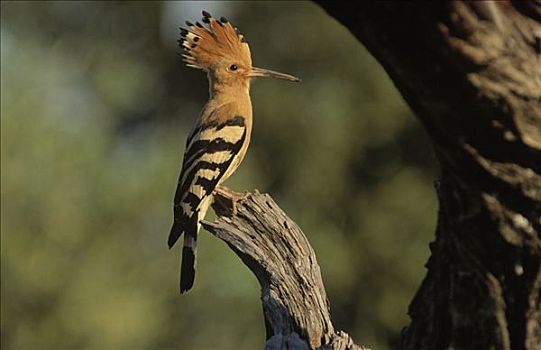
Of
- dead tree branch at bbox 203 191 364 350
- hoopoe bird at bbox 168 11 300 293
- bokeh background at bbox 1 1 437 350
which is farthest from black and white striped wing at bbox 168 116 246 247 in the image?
bokeh background at bbox 1 1 437 350

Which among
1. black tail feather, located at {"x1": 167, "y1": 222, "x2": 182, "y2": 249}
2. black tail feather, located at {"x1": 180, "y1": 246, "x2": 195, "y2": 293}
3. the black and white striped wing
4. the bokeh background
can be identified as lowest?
the bokeh background

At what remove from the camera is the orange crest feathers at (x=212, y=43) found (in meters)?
4.16

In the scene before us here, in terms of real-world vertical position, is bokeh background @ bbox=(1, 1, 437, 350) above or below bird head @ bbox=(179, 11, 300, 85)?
below

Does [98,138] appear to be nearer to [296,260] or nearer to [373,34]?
[296,260]

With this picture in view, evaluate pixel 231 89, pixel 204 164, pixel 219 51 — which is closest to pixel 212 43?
pixel 219 51

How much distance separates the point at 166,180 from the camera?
9.68 m

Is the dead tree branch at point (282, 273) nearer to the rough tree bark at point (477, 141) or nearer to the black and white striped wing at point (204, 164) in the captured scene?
the rough tree bark at point (477, 141)

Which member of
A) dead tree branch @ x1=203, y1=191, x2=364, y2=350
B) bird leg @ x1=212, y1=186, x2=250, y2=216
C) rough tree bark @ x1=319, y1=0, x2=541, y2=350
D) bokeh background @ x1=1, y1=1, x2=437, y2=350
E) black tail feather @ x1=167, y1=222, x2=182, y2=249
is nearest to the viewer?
rough tree bark @ x1=319, y1=0, x2=541, y2=350

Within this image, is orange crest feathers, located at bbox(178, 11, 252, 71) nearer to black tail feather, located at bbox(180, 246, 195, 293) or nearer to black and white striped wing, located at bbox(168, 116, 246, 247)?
black and white striped wing, located at bbox(168, 116, 246, 247)

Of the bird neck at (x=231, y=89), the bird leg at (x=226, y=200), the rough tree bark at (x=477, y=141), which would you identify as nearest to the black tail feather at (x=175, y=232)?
the bird leg at (x=226, y=200)

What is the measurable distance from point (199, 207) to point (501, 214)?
7.13 feet

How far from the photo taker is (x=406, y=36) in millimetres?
1862

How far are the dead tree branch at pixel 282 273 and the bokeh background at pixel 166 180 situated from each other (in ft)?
19.2

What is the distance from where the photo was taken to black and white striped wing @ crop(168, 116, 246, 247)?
167 inches
